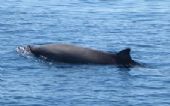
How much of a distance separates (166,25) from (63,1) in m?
8.82

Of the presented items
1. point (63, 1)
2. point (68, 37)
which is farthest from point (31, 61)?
point (63, 1)

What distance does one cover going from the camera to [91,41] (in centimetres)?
3222

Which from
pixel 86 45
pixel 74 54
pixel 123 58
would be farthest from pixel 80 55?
pixel 86 45

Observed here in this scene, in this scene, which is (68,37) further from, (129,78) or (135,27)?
(129,78)

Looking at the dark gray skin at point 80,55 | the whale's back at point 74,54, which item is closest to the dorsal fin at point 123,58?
the dark gray skin at point 80,55

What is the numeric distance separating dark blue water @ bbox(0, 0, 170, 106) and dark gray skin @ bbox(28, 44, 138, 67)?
43 centimetres

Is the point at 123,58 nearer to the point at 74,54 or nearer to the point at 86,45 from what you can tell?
the point at 74,54

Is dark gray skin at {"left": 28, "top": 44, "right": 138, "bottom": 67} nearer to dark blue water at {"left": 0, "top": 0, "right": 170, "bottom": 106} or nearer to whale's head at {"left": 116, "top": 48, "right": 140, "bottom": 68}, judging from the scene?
whale's head at {"left": 116, "top": 48, "right": 140, "bottom": 68}

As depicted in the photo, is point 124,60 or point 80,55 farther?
point 80,55

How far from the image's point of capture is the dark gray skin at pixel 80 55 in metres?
27.6

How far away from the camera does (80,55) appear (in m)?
28.1

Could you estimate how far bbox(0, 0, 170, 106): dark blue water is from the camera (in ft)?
78.4

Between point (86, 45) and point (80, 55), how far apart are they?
3.22m

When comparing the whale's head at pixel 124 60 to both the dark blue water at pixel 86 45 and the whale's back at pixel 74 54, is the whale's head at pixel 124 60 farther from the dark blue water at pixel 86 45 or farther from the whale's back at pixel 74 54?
the dark blue water at pixel 86 45
